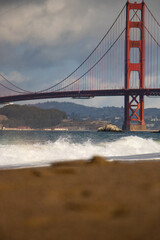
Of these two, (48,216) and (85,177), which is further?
(85,177)

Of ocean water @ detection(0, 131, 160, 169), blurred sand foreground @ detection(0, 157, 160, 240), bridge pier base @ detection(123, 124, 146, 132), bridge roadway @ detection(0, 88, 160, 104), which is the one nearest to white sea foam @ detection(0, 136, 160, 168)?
ocean water @ detection(0, 131, 160, 169)

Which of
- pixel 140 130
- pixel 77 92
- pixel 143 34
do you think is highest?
pixel 143 34

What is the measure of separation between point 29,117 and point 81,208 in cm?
10085

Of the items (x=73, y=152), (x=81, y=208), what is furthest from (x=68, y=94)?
(x=81, y=208)

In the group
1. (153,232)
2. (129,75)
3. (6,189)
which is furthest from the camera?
(129,75)

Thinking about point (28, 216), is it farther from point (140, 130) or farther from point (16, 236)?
point (140, 130)

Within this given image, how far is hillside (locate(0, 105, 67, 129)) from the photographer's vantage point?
307 feet

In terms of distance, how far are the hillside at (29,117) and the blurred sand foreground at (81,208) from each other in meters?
87.4

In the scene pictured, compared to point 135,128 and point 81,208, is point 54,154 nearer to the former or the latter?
point 81,208

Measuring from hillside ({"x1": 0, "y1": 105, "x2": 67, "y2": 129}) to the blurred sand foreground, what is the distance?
87.4m

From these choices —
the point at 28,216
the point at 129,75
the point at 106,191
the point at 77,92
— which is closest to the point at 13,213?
the point at 28,216

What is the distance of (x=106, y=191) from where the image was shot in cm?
182

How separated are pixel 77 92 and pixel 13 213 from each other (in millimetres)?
34210

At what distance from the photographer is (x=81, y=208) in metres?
1.52
